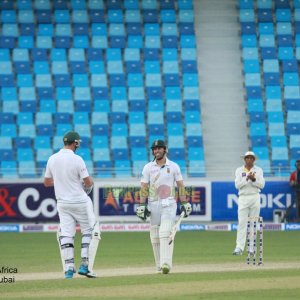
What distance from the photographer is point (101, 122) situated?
34.4 metres

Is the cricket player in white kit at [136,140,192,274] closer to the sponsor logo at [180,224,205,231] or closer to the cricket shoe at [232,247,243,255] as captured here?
the cricket shoe at [232,247,243,255]

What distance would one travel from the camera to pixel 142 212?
14.9 m

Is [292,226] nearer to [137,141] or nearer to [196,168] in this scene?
[196,168]

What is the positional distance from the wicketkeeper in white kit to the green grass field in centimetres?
35

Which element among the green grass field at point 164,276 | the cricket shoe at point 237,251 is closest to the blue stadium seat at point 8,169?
the green grass field at point 164,276

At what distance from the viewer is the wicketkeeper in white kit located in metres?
13.9

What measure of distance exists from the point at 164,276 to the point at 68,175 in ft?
5.87

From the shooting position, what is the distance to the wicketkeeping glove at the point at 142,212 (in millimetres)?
14859

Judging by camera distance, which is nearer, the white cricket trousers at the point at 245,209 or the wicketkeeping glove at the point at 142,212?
the wicketkeeping glove at the point at 142,212

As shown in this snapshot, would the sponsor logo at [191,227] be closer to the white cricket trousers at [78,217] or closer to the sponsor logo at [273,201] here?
the sponsor logo at [273,201]

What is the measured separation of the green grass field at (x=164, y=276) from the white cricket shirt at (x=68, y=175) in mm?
1067

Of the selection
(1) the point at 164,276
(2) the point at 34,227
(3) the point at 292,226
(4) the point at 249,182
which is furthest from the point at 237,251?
(2) the point at 34,227

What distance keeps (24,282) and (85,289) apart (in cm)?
152

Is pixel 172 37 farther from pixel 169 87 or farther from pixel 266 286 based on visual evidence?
pixel 266 286
